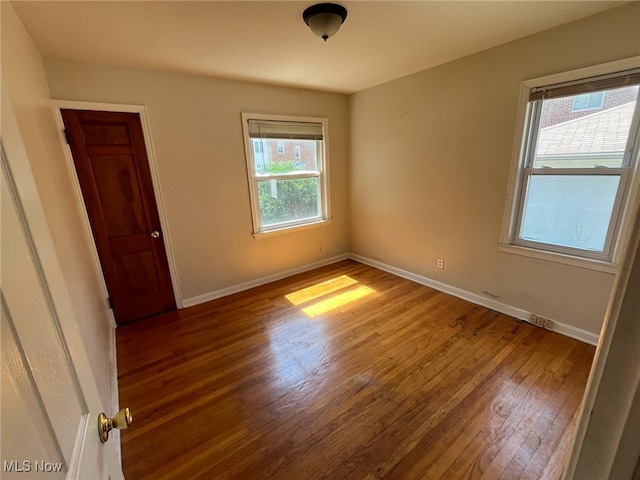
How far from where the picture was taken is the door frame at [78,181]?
2246 millimetres

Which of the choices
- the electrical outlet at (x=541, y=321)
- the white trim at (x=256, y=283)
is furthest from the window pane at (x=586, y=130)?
the white trim at (x=256, y=283)

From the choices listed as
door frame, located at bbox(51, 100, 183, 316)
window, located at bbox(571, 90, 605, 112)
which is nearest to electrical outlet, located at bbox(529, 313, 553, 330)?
window, located at bbox(571, 90, 605, 112)

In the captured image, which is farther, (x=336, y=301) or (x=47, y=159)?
(x=336, y=301)

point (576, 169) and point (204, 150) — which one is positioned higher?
point (204, 150)

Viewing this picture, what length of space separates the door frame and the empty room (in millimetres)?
18

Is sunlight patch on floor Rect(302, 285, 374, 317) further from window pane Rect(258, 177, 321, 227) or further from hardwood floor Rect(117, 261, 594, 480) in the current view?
window pane Rect(258, 177, 321, 227)

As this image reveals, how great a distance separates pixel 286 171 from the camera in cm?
354

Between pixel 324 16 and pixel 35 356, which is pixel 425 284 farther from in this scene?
pixel 35 356

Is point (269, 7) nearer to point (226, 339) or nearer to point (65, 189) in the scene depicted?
point (65, 189)

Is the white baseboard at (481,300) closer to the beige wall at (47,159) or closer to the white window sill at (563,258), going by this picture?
the white window sill at (563,258)

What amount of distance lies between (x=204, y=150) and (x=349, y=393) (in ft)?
8.67

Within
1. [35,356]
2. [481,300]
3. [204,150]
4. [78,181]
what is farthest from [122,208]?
[481,300]

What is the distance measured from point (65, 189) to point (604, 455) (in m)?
2.89

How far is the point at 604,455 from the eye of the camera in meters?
0.43
